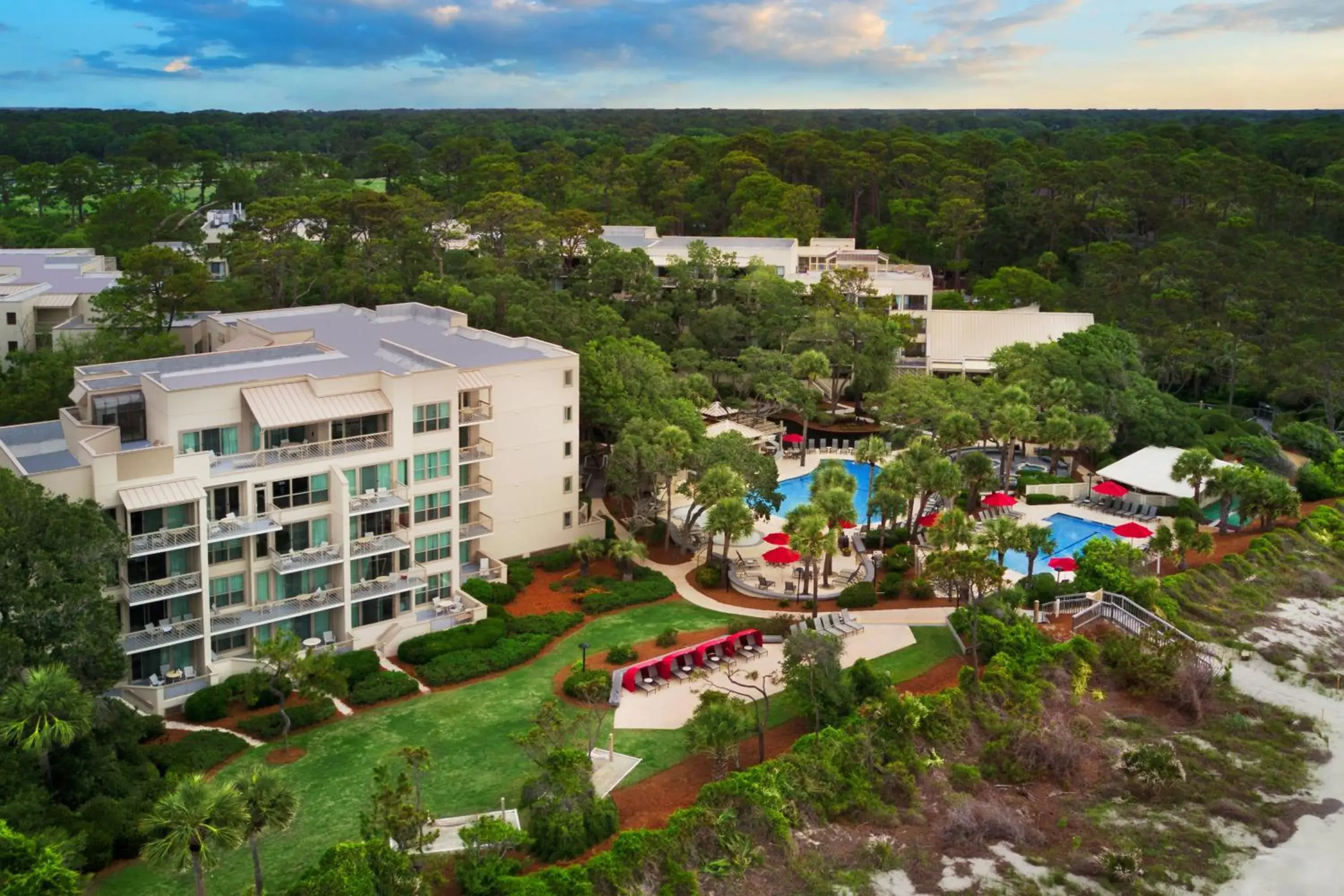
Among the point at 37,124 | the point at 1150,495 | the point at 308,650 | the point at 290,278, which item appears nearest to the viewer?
the point at 308,650

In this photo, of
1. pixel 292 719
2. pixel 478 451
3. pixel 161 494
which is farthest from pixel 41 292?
pixel 292 719

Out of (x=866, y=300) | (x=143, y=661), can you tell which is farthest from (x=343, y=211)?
(x=143, y=661)

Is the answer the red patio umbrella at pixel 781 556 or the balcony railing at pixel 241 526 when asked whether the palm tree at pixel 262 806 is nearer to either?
the balcony railing at pixel 241 526

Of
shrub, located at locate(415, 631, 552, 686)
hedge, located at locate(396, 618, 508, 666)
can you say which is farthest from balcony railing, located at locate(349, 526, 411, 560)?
shrub, located at locate(415, 631, 552, 686)

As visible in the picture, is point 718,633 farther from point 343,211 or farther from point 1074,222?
point 1074,222

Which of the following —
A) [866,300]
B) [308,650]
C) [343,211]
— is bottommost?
[308,650]

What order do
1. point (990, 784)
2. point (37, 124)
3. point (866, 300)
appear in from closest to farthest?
point (990, 784)
point (866, 300)
point (37, 124)

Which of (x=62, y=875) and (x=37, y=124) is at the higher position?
(x=37, y=124)

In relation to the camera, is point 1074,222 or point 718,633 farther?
point 1074,222
